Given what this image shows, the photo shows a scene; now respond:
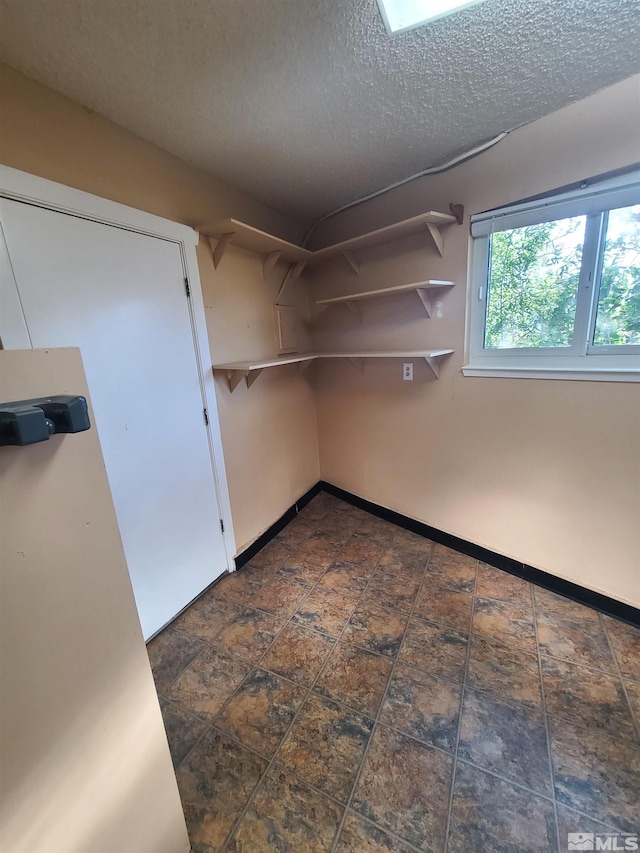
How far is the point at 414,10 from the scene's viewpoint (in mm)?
991

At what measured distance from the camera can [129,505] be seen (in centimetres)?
156

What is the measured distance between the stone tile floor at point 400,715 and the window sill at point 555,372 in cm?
122

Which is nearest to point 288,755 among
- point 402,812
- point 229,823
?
point 229,823

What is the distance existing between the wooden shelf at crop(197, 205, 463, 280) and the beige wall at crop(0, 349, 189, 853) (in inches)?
57.6

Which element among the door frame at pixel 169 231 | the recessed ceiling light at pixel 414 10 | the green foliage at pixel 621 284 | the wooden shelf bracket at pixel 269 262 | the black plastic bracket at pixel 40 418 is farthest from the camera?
the wooden shelf bracket at pixel 269 262

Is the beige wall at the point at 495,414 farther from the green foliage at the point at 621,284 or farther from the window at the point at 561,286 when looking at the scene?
the green foliage at the point at 621,284

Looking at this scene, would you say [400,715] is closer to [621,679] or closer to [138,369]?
[621,679]

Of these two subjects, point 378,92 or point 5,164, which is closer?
point 5,164

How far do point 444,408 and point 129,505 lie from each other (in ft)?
6.22

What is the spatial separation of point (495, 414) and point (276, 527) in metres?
1.77

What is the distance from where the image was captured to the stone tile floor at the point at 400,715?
101cm

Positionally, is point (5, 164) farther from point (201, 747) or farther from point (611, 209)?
point (611, 209)

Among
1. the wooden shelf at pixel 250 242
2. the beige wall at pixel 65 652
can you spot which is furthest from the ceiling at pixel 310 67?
the beige wall at pixel 65 652

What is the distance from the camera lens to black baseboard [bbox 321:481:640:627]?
5.45ft
